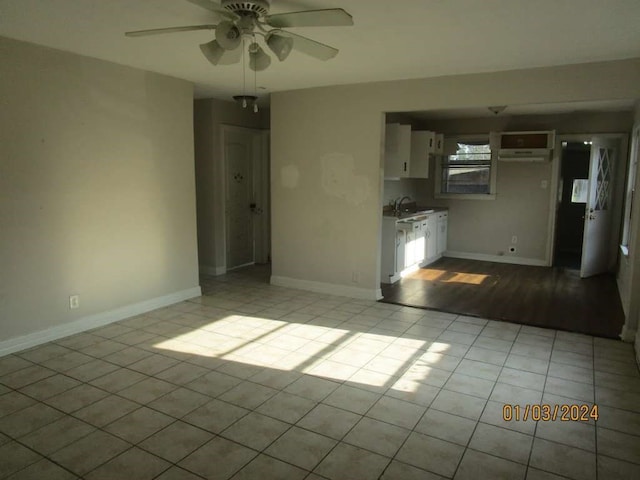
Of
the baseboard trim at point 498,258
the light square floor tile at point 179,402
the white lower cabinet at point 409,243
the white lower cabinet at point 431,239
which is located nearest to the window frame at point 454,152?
the white lower cabinet at point 409,243

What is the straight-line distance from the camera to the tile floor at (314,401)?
7.43 ft

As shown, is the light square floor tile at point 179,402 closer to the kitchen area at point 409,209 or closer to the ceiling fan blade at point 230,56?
the ceiling fan blade at point 230,56

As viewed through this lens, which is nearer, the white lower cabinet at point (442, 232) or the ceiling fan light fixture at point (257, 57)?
the ceiling fan light fixture at point (257, 57)

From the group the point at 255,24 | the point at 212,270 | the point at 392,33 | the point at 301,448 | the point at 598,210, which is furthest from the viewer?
the point at 212,270

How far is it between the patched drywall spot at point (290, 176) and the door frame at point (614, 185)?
431 centimetres

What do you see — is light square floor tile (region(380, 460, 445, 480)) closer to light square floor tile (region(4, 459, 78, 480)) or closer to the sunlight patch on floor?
the sunlight patch on floor

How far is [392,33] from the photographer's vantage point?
10.5ft

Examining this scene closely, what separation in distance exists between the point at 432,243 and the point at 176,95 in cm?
449

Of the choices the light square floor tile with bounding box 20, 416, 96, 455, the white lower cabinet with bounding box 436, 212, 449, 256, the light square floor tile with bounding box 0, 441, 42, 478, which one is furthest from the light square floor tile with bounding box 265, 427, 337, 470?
the white lower cabinet with bounding box 436, 212, 449, 256

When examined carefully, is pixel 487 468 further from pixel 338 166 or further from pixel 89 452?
pixel 338 166

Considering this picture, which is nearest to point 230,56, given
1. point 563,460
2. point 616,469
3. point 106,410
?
point 106,410

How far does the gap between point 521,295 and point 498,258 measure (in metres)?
2.33

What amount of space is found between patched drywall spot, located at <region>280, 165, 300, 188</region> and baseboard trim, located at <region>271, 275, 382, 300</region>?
3.93 ft

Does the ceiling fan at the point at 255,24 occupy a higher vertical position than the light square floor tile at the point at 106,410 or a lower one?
higher
